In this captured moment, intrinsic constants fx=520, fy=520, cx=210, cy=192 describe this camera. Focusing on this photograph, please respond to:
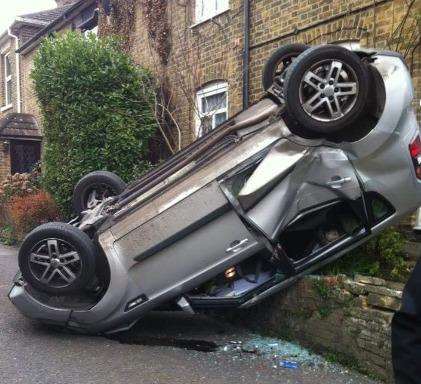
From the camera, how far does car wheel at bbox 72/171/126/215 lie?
21.8 ft

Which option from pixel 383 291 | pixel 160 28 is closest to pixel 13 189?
pixel 160 28

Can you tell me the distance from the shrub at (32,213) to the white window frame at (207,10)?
4845mm

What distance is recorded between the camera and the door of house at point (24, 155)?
57.2 ft

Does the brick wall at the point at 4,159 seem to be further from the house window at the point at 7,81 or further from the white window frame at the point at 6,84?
the house window at the point at 7,81

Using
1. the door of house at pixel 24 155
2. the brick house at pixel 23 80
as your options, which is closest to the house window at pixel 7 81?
the brick house at pixel 23 80

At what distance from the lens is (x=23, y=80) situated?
1900 centimetres

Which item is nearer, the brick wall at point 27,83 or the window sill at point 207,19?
the window sill at point 207,19

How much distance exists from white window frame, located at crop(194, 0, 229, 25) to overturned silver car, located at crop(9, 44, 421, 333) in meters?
4.74

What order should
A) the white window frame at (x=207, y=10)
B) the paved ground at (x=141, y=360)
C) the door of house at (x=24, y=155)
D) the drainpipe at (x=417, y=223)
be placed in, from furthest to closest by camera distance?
the door of house at (x=24, y=155)
the white window frame at (x=207, y=10)
the drainpipe at (x=417, y=223)
the paved ground at (x=141, y=360)

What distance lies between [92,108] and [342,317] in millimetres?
6734

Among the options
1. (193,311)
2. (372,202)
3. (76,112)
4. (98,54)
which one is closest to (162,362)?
(193,311)

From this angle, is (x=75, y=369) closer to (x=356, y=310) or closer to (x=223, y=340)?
(x=223, y=340)

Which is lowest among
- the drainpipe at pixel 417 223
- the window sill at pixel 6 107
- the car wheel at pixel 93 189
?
the drainpipe at pixel 417 223

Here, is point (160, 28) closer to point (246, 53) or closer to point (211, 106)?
point (211, 106)
